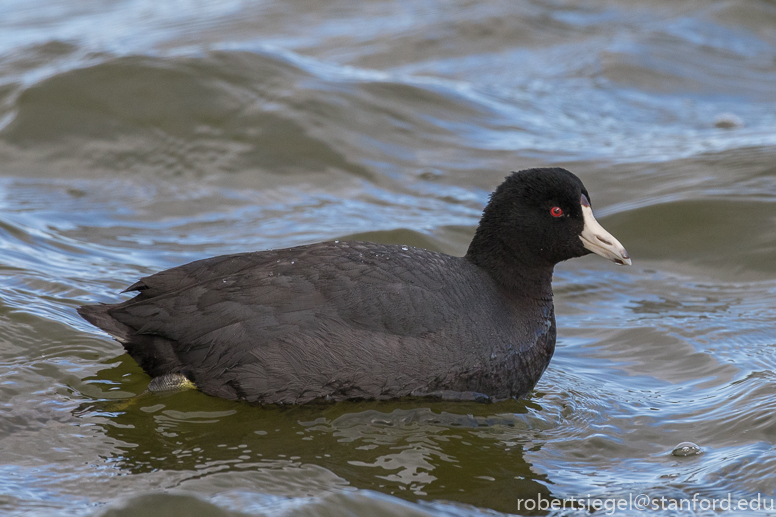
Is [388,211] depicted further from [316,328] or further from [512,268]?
[316,328]

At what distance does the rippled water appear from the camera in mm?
4453

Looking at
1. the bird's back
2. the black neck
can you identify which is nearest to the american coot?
the bird's back

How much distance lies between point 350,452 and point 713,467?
5.85 ft

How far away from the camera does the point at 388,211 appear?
782 cm

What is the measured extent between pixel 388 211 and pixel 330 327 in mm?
3221

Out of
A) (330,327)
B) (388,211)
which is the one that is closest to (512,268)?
(330,327)

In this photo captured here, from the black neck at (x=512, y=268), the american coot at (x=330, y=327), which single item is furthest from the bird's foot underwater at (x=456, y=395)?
the black neck at (x=512, y=268)

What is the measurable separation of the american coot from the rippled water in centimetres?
20

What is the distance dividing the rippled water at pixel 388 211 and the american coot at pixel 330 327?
20cm

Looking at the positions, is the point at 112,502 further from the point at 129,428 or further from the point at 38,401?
the point at 38,401

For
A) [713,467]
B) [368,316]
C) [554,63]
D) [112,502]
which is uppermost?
[554,63]

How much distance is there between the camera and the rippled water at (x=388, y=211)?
445 cm

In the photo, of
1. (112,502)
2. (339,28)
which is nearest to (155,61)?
(339,28)

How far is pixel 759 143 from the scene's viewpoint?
8.73 m
